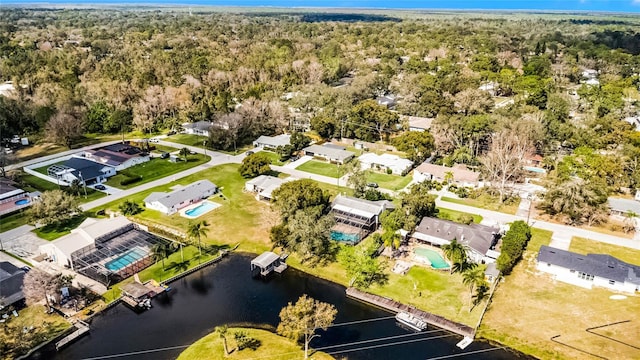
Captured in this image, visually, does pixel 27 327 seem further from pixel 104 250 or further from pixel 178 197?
pixel 178 197

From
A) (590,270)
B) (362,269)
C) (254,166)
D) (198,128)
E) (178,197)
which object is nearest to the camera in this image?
(362,269)

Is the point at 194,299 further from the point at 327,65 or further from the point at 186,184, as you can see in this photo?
the point at 327,65

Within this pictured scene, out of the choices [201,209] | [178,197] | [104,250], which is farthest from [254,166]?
[104,250]

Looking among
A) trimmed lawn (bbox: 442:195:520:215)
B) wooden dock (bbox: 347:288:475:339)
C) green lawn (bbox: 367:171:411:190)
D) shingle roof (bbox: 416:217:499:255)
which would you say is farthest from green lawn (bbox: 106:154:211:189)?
trimmed lawn (bbox: 442:195:520:215)

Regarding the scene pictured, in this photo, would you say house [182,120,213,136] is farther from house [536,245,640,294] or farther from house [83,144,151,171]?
house [536,245,640,294]

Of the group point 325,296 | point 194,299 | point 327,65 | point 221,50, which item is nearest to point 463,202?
point 325,296

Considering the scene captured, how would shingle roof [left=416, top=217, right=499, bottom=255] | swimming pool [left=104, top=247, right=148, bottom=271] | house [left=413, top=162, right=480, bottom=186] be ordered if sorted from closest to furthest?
swimming pool [left=104, top=247, right=148, bottom=271] → shingle roof [left=416, top=217, right=499, bottom=255] → house [left=413, top=162, right=480, bottom=186]
